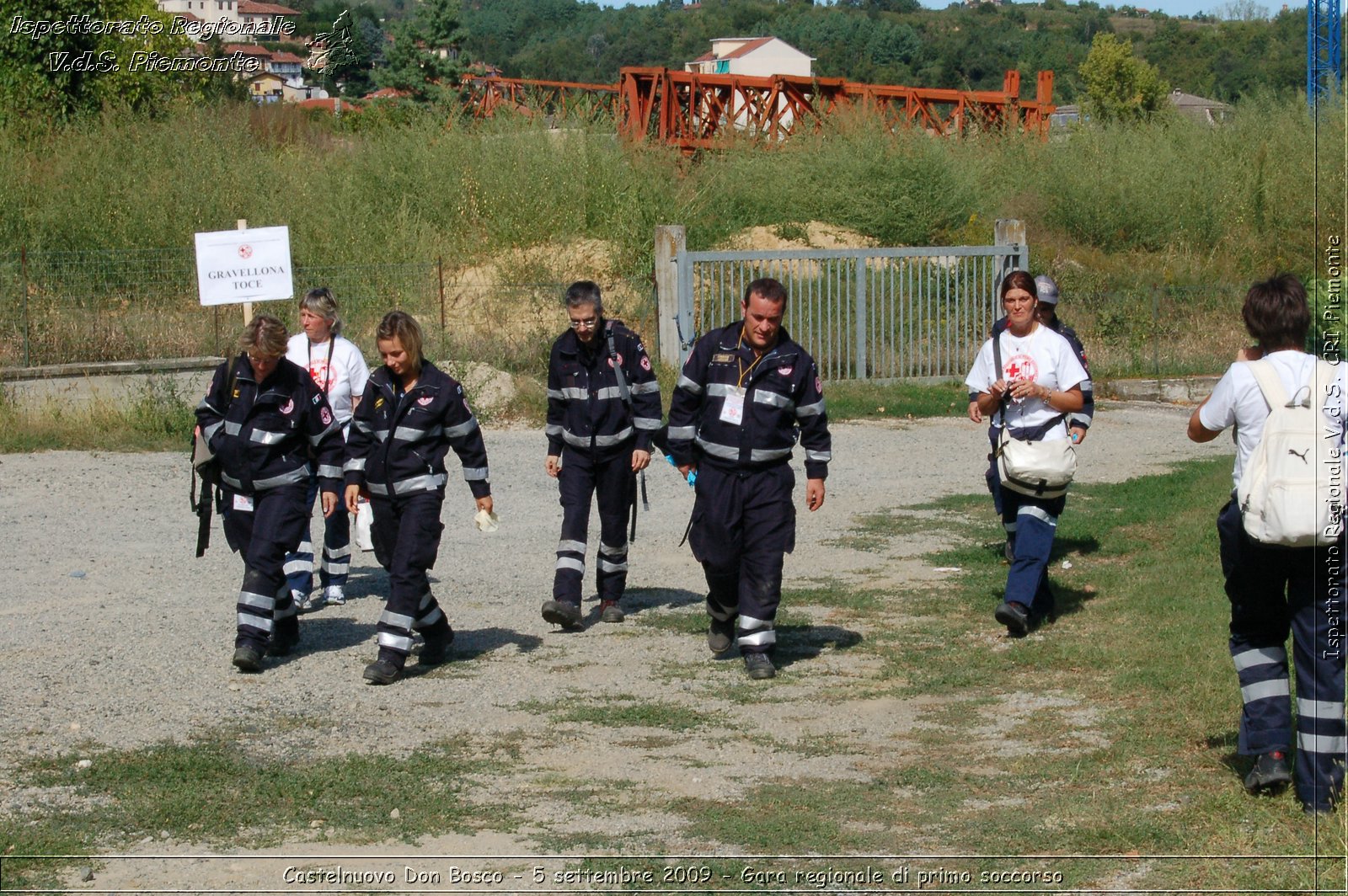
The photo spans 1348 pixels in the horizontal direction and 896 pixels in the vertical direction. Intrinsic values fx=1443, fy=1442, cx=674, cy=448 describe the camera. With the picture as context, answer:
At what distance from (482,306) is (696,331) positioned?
9.88 ft

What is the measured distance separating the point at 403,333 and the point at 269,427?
0.92 metres

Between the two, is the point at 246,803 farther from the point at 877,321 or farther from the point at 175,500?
the point at 877,321

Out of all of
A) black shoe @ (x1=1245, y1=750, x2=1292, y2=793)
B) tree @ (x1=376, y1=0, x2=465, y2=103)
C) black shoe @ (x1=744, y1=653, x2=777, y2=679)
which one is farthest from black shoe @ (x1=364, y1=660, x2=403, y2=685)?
tree @ (x1=376, y1=0, x2=465, y2=103)

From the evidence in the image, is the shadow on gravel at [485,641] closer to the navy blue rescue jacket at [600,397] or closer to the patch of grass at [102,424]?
the navy blue rescue jacket at [600,397]

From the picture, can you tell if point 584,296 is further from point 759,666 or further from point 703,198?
point 703,198

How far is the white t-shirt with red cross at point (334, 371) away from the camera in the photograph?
9.16 meters

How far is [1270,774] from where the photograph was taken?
532cm

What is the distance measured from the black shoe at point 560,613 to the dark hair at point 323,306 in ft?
7.72

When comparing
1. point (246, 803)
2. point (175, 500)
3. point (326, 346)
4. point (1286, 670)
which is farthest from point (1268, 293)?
point (175, 500)

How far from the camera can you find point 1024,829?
207 inches

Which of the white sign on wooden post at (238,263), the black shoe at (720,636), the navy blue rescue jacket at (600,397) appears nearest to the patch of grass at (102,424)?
the white sign on wooden post at (238,263)

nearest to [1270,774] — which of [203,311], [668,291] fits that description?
[668,291]

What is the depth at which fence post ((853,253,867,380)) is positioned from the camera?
813 inches

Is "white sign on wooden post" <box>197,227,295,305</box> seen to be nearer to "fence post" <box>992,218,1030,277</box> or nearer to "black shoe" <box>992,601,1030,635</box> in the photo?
"black shoe" <box>992,601,1030,635</box>
